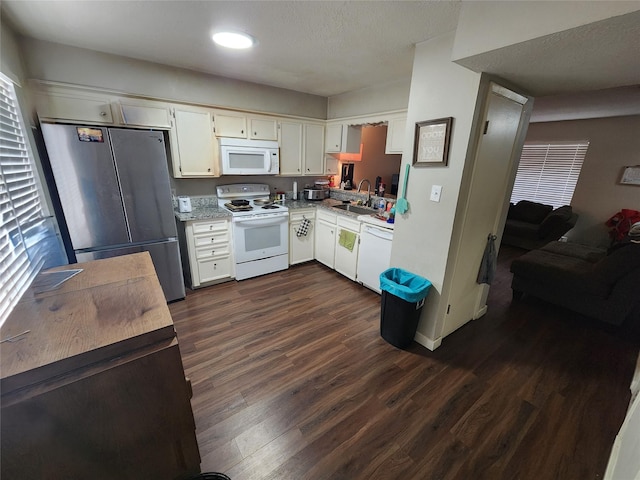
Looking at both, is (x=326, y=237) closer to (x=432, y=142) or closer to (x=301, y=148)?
(x=301, y=148)

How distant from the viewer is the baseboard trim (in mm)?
2266

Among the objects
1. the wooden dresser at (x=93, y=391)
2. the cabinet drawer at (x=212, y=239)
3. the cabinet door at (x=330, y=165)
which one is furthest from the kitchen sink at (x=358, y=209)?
the wooden dresser at (x=93, y=391)

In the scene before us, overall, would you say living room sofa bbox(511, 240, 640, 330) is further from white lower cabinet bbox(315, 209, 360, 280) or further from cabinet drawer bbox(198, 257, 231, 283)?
cabinet drawer bbox(198, 257, 231, 283)

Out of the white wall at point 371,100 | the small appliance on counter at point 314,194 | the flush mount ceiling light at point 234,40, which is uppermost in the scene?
the flush mount ceiling light at point 234,40

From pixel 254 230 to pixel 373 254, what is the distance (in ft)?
4.86

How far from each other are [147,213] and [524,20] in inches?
120

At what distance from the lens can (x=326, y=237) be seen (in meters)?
3.69

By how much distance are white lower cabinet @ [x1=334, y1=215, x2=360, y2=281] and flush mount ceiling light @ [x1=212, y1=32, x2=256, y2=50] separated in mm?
1975

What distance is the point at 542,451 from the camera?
1.50 metres

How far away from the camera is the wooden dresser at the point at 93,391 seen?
640mm

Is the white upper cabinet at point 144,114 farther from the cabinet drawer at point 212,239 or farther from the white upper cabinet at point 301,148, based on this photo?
the white upper cabinet at point 301,148

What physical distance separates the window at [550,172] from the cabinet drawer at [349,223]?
3.79m

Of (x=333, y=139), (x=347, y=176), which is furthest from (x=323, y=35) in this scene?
(x=347, y=176)

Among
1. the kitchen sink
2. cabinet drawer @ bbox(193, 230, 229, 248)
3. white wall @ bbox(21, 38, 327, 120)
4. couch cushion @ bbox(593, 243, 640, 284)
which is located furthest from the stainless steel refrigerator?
couch cushion @ bbox(593, 243, 640, 284)
